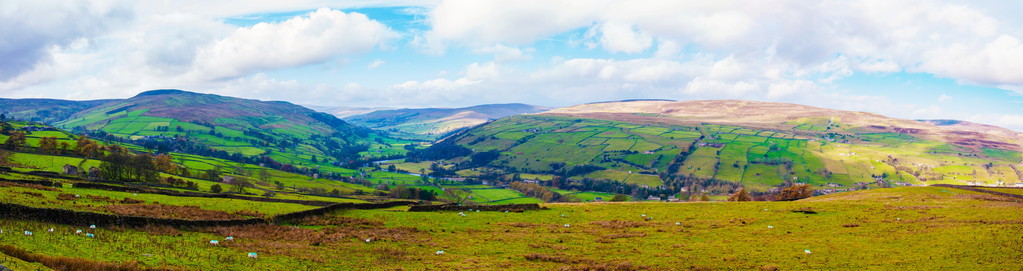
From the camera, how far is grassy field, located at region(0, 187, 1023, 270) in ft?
64.0

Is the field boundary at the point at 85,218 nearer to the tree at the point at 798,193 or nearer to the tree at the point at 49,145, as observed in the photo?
the tree at the point at 798,193

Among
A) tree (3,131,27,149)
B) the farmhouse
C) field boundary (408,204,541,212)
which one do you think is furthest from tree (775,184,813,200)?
tree (3,131,27,149)

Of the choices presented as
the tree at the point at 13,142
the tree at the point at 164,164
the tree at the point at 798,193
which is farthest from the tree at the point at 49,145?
the tree at the point at 798,193

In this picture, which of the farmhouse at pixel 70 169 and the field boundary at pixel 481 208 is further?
the farmhouse at pixel 70 169

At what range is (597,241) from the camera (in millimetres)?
28250

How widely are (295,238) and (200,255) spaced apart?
756cm

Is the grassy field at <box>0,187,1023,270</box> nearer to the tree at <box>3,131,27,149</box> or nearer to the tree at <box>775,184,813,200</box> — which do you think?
the tree at <box>775,184,813,200</box>

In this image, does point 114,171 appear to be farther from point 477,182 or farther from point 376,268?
point 477,182

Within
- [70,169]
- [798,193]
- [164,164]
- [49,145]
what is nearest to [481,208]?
[798,193]

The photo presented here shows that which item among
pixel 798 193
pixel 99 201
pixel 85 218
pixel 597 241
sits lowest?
pixel 798 193

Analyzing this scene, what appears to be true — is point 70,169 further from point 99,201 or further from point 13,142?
point 99,201

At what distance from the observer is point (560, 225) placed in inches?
1362

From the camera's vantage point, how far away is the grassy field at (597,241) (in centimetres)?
1950

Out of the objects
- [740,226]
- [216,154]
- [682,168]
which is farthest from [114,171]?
[682,168]
